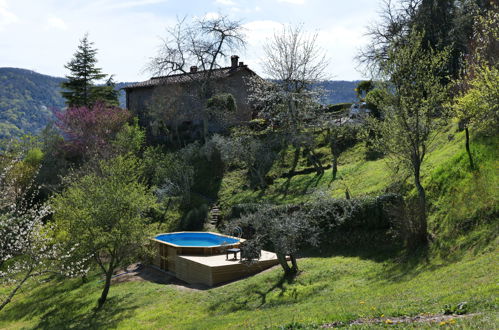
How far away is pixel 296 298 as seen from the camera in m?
15.0

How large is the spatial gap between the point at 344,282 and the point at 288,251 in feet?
8.59

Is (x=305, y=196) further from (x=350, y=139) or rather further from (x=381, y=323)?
(x=381, y=323)

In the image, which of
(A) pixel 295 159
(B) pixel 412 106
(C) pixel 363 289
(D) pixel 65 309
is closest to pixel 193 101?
(A) pixel 295 159

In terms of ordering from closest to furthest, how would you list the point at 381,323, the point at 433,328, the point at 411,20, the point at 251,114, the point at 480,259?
the point at 433,328
the point at 381,323
the point at 480,259
the point at 411,20
the point at 251,114

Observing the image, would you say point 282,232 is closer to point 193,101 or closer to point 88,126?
point 193,101

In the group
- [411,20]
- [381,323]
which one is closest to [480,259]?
[381,323]

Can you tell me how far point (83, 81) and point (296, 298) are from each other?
4799cm

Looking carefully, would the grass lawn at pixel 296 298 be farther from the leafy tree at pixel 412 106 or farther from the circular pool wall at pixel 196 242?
the leafy tree at pixel 412 106

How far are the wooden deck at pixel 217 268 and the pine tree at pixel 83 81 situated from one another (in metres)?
37.3

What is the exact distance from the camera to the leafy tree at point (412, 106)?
56.6ft

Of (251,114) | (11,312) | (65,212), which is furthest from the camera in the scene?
(251,114)

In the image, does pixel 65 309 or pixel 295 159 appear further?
pixel 295 159

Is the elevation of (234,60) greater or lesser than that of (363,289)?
greater

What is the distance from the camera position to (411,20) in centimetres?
3841
